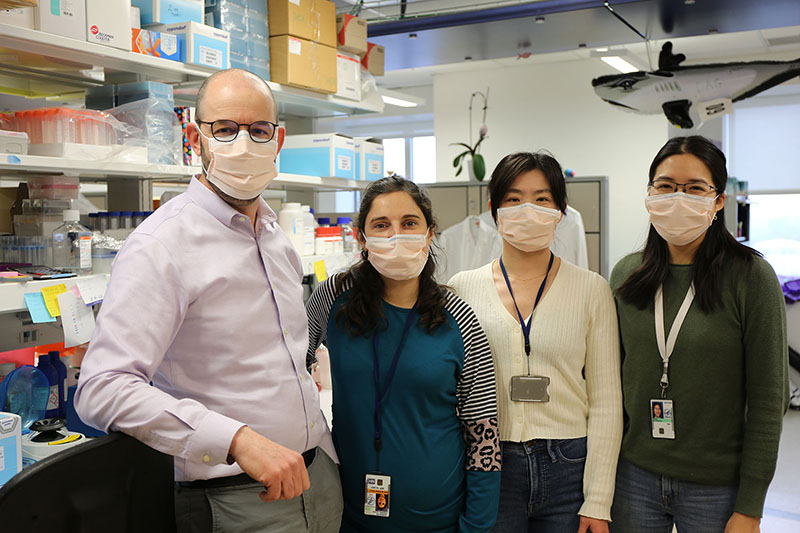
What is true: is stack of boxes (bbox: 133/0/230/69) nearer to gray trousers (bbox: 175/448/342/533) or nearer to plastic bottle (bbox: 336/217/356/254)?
plastic bottle (bbox: 336/217/356/254)

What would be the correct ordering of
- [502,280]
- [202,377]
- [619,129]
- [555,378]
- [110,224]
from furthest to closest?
1. [619,129]
2. [110,224]
3. [502,280]
4. [555,378]
5. [202,377]

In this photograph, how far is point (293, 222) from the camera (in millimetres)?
3166

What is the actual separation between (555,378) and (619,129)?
22.6 feet

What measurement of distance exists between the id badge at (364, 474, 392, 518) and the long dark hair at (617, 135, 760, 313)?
0.78 meters

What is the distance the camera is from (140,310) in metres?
1.19

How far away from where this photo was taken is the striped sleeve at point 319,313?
5.87 feet

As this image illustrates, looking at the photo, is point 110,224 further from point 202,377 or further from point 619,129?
point 619,129

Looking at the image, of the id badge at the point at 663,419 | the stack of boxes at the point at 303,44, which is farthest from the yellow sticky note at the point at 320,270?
the id badge at the point at 663,419

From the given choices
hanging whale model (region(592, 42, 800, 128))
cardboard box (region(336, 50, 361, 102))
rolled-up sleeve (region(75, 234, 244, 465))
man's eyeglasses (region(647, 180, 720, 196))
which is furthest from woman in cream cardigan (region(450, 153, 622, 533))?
hanging whale model (region(592, 42, 800, 128))

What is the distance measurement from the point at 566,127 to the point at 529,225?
6.86 m

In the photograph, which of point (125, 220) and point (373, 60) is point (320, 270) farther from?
point (373, 60)

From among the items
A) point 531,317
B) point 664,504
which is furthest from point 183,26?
point 664,504

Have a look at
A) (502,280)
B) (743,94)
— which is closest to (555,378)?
(502,280)

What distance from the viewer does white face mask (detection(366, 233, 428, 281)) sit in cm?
171
